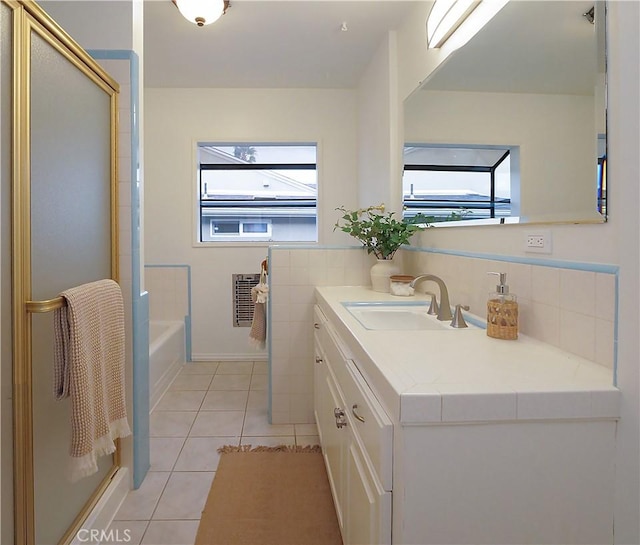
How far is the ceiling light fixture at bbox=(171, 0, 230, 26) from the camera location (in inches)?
87.2

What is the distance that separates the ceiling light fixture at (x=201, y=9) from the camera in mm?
2215

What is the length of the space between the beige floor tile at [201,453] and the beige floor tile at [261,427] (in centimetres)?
12

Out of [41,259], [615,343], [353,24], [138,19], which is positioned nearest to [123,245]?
[41,259]

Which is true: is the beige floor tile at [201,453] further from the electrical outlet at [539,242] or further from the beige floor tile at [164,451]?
the electrical outlet at [539,242]

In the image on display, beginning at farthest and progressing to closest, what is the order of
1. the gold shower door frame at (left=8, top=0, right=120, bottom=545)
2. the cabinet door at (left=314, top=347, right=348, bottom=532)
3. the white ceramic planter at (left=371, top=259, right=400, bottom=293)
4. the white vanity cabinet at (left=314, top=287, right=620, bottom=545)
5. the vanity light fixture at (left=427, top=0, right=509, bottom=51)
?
the white ceramic planter at (left=371, top=259, right=400, bottom=293)
the vanity light fixture at (left=427, top=0, right=509, bottom=51)
the cabinet door at (left=314, top=347, right=348, bottom=532)
the gold shower door frame at (left=8, top=0, right=120, bottom=545)
the white vanity cabinet at (left=314, top=287, right=620, bottom=545)

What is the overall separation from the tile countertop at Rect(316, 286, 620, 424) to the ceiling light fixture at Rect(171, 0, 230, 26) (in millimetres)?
2044

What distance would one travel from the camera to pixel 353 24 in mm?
2643

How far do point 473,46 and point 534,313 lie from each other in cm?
112

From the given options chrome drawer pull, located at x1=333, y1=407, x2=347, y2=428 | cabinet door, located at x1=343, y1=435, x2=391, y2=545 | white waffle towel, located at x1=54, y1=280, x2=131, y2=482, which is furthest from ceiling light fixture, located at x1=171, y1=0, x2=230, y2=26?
cabinet door, located at x1=343, y1=435, x2=391, y2=545

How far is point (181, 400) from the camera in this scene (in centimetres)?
288

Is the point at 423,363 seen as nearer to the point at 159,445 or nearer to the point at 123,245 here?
the point at 123,245

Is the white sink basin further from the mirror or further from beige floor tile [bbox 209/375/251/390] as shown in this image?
beige floor tile [bbox 209/375/251/390]

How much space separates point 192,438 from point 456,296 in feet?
5.31

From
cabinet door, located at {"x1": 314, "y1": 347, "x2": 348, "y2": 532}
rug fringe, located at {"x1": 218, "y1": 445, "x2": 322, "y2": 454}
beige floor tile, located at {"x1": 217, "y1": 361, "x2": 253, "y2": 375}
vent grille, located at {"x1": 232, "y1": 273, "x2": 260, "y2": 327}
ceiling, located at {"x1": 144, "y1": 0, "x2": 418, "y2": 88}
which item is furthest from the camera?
vent grille, located at {"x1": 232, "y1": 273, "x2": 260, "y2": 327}
